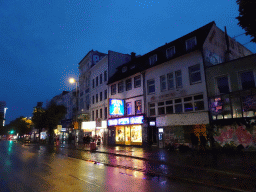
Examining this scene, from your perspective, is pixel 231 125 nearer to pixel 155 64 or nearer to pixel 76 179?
pixel 155 64

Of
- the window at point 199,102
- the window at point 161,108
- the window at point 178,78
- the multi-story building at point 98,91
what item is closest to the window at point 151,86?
the window at point 161,108

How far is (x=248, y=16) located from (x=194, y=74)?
9987 mm

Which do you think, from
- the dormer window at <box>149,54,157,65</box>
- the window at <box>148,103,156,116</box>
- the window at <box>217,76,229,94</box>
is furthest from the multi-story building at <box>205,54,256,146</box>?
the dormer window at <box>149,54,157,65</box>

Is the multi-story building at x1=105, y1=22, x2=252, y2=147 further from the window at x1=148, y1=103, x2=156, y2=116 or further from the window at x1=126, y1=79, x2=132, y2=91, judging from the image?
the window at x1=126, y1=79, x2=132, y2=91

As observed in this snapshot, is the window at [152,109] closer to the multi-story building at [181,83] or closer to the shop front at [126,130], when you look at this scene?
the multi-story building at [181,83]

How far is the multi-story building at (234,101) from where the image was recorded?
15.6m

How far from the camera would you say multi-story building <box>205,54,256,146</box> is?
614 inches

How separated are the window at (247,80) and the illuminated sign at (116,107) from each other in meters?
16.3

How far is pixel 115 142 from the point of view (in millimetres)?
30016

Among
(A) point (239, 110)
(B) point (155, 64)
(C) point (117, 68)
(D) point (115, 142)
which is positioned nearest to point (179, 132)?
(A) point (239, 110)

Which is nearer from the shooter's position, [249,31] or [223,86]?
[249,31]

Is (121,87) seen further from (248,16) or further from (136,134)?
(248,16)

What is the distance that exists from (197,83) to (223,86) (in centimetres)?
258

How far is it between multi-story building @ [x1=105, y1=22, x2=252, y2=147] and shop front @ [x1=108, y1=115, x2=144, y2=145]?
60.7 inches
